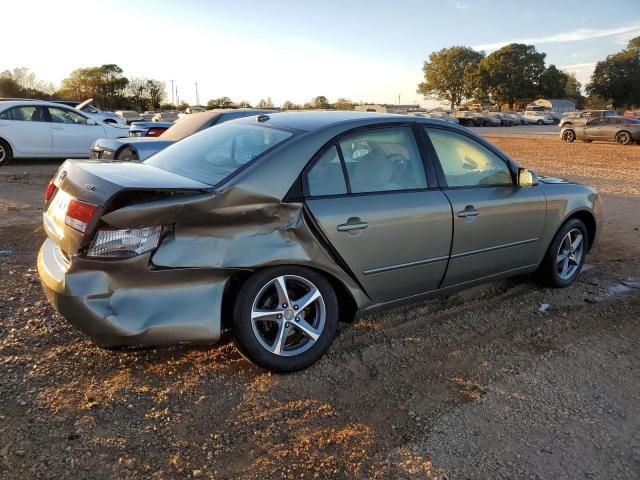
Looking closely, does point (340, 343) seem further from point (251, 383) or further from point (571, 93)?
point (571, 93)

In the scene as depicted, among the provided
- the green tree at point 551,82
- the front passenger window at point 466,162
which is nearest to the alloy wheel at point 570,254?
the front passenger window at point 466,162

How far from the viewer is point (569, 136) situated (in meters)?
26.6

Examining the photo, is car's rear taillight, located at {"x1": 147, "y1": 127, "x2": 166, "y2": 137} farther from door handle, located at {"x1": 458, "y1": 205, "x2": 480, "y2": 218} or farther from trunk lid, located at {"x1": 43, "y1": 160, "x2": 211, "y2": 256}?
door handle, located at {"x1": 458, "y1": 205, "x2": 480, "y2": 218}

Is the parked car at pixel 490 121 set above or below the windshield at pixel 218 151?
below

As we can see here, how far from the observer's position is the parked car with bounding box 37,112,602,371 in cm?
275

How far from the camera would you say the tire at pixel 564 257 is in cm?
464

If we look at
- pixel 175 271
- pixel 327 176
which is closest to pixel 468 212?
pixel 327 176

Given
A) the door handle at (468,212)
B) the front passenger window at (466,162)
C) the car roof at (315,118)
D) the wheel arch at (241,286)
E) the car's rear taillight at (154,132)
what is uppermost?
the car roof at (315,118)

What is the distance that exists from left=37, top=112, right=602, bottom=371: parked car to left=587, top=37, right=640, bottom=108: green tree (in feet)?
343

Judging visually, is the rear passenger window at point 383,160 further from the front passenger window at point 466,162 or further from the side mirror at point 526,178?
the side mirror at point 526,178

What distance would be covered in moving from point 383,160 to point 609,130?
24911 mm

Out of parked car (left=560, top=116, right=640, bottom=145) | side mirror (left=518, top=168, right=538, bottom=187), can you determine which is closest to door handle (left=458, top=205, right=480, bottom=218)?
side mirror (left=518, top=168, right=538, bottom=187)

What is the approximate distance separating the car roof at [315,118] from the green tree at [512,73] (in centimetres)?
10125

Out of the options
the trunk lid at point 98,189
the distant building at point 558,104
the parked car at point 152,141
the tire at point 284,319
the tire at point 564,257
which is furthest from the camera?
the distant building at point 558,104
